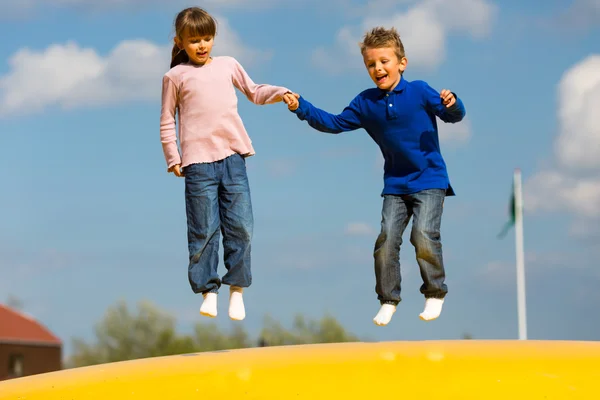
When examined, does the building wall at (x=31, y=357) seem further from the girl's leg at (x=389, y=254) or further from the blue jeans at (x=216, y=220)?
the girl's leg at (x=389, y=254)

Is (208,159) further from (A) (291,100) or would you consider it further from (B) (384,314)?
(B) (384,314)

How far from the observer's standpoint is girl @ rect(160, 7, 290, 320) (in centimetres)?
828

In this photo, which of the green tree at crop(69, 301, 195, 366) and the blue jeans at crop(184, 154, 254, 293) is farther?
the green tree at crop(69, 301, 195, 366)

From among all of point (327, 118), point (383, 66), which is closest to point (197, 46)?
point (327, 118)

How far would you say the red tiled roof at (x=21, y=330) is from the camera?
47.0 meters

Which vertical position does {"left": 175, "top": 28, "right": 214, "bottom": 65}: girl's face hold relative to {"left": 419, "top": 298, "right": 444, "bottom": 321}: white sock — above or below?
above

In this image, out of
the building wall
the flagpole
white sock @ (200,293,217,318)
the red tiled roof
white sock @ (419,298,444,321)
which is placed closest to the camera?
white sock @ (200,293,217,318)

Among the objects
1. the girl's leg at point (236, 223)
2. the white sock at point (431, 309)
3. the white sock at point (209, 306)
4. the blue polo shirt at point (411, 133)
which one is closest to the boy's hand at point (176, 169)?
the girl's leg at point (236, 223)

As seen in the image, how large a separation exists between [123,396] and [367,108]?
141 inches

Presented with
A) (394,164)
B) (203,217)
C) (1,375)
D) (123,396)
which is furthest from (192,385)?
(1,375)

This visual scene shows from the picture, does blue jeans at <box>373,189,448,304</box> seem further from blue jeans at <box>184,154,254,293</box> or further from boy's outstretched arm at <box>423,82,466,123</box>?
blue jeans at <box>184,154,254,293</box>

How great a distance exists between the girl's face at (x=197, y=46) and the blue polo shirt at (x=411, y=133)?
1591mm

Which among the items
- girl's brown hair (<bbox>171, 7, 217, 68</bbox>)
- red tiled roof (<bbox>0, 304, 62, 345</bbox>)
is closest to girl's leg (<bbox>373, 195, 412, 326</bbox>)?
girl's brown hair (<bbox>171, 7, 217, 68</bbox>)

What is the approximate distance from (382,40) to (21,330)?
4305 cm
